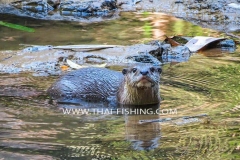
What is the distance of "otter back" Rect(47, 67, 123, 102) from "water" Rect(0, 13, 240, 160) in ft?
0.62

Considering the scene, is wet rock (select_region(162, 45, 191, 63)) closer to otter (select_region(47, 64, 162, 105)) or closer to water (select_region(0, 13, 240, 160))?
water (select_region(0, 13, 240, 160))

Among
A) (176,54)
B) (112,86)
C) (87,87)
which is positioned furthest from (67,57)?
(112,86)

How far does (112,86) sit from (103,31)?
364 cm

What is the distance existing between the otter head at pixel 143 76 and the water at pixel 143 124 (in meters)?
0.26

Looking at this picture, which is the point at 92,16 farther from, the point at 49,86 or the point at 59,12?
the point at 49,86

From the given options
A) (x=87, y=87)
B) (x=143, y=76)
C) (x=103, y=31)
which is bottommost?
(x=103, y=31)

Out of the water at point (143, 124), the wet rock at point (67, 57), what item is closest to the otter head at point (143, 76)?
the water at point (143, 124)

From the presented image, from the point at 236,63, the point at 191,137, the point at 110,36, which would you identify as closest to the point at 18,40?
the point at 110,36

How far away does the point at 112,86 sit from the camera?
5.95 meters

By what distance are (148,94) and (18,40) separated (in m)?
3.52

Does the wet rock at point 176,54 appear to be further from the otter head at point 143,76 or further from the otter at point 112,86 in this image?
the otter head at point 143,76

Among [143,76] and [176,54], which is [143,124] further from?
[176,54]

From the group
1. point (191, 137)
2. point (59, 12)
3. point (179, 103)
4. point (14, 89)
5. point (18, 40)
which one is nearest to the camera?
point (191, 137)

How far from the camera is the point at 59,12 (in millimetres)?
11445
